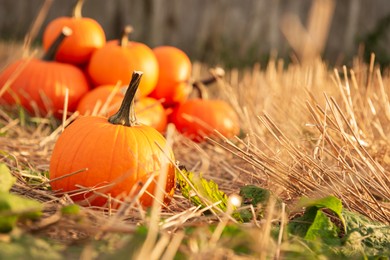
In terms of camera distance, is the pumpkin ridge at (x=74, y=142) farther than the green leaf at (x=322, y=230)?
Yes

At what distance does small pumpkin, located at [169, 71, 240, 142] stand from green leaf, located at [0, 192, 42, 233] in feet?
6.54

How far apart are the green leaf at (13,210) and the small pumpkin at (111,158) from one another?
1.40ft

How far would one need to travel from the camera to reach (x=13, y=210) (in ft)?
4.62

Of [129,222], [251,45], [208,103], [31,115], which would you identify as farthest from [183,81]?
[251,45]

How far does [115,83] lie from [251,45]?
4.11m

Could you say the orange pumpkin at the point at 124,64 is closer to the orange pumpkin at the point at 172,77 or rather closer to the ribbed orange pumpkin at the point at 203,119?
the orange pumpkin at the point at 172,77

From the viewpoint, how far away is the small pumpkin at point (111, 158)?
1946 millimetres

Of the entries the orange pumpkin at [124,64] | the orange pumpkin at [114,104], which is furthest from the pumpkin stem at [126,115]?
the orange pumpkin at [124,64]

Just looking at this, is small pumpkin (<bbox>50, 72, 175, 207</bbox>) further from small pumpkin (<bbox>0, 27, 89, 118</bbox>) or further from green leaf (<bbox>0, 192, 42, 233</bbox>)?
small pumpkin (<bbox>0, 27, 89, 118</bbox>)

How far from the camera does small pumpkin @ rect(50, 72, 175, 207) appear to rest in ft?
6.39

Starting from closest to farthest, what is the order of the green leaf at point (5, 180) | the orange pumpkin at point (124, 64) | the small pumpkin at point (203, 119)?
the green leaf at point (5, 180) < the orange pumpkin at point (124, 64) < the small pumpkin at point (203, 119)

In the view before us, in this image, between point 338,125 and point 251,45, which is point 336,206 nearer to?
point 338,125

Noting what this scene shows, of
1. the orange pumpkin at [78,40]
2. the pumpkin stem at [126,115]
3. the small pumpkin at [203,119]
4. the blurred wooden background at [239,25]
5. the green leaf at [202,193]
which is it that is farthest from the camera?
the blurred wooden background at [239,25]

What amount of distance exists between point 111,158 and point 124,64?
1.47 m
